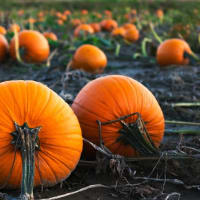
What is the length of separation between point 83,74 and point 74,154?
2.74 metres

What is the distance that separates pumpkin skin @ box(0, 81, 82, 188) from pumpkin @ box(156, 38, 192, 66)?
379 cm

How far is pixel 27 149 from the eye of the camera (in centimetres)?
203

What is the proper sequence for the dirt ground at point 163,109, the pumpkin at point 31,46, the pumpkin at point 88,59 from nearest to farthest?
the dirt ground at point 163,109 < the pumpkin at point 88,59 < the pumpkin at point 31,46

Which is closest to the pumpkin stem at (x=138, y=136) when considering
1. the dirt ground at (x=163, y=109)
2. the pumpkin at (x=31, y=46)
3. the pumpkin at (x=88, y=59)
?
the dirt ground at (x=163, y=109)

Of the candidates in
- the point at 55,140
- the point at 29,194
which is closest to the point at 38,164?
the point at 55,140

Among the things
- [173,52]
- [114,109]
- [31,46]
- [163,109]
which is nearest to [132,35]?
[173,52]

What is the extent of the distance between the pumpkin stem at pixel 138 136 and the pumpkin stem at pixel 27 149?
50cm

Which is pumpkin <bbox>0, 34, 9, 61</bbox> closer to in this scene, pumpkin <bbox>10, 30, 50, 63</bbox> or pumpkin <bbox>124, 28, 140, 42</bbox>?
pumpkin <bbox>10, 30, 50, 63</bbox>

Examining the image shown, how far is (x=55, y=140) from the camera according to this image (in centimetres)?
223

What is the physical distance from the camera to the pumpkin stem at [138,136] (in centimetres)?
242

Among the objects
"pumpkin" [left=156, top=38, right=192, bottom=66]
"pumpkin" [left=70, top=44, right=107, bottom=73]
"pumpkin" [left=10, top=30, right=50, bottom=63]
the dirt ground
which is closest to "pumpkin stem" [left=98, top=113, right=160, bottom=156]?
the dirt ground

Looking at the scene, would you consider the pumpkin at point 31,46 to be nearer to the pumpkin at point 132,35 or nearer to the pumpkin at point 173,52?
the pumpkin at point 173,52

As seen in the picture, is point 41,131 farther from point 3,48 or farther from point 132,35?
point 132,35

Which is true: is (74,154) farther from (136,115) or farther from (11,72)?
(11,72)
